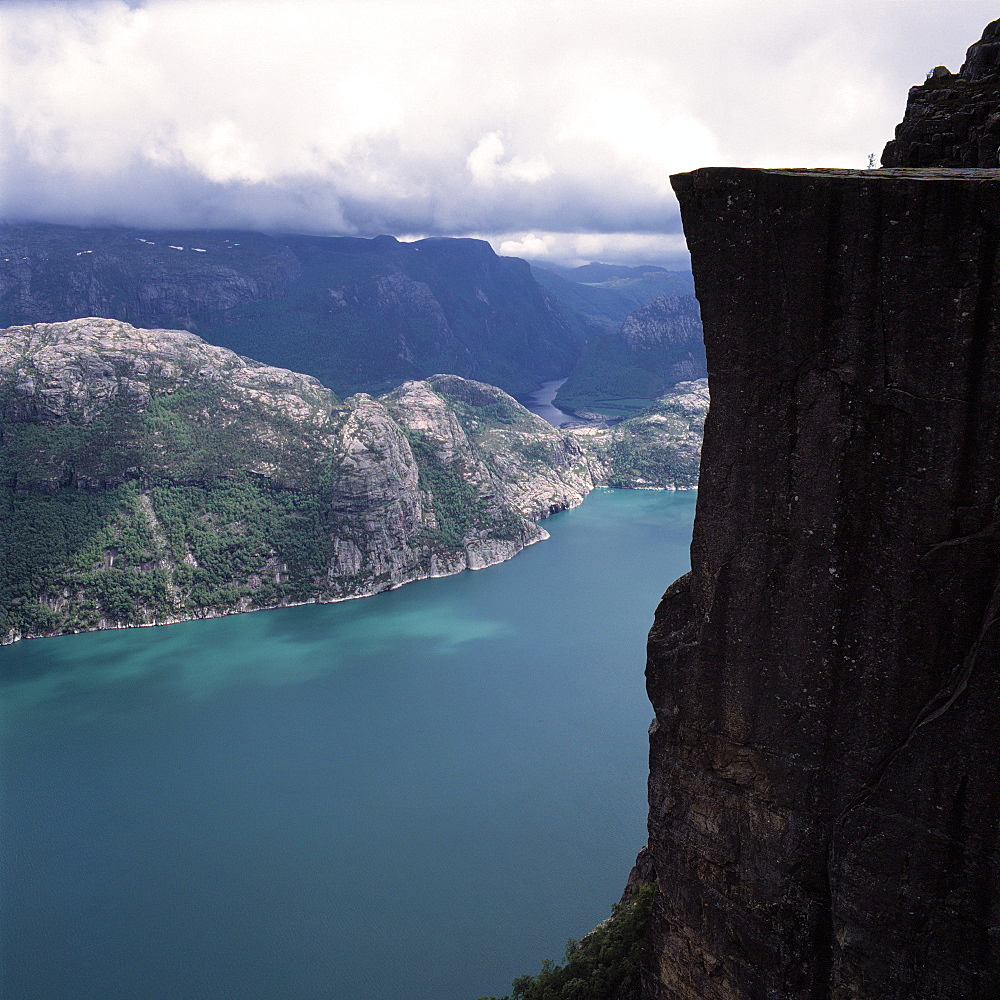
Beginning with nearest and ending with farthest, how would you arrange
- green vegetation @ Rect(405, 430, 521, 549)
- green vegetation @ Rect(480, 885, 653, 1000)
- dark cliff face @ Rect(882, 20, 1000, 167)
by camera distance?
dark cliff face @ Rect(882, 20, 1000, 167) < green vegetation @ Rect(480, 885, 653, 1000) < green vegetation @ Rect(405, 430, 521, 549)

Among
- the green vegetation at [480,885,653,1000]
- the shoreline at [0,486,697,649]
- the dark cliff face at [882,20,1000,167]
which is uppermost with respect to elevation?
the dark cliff face at [882,20,1000,167]

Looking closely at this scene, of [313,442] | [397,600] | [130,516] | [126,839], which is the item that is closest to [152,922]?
[126,839]

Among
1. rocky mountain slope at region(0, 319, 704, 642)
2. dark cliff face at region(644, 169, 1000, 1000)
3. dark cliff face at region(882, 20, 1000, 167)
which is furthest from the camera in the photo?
rocky mountain slope at region(0, 319, 704, 642)

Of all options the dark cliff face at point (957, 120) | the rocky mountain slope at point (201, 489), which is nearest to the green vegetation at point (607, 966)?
the dark cliff face at point (957, 120)

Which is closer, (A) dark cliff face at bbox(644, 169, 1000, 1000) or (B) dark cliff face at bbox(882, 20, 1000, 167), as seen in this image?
(A) dark cliff face at bbox(644, 169, 1000, 1000)

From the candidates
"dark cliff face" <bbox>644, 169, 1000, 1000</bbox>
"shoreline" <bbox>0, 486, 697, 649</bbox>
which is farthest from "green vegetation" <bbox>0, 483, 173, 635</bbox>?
"dark cliff face" <bbox>644, 169, 1000, 1000</bbox>

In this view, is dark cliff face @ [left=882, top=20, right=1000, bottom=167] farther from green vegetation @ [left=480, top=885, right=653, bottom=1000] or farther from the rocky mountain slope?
the rocky mountain slope
